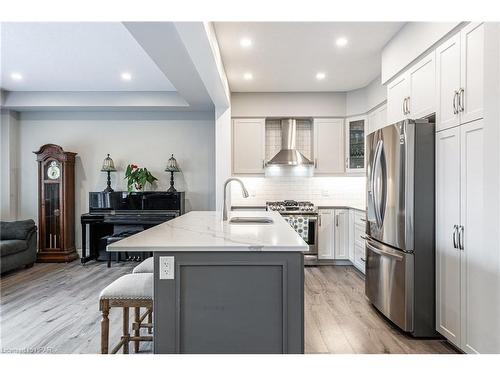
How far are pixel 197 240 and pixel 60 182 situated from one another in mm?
4443

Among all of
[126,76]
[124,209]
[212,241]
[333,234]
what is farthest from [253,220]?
[124,209]

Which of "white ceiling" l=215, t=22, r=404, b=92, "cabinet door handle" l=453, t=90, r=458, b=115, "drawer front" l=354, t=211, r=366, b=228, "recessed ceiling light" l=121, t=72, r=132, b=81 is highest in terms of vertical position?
"white ceiling" l=215, t=22, r=404, b=92

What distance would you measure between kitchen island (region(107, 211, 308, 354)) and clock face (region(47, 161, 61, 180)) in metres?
4.36

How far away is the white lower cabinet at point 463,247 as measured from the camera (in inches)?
77.4

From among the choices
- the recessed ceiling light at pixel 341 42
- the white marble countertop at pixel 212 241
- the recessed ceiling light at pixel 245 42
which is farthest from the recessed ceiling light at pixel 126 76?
the white marble countertop at pixel 212 241

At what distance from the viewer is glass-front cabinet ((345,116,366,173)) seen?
16.1 feet

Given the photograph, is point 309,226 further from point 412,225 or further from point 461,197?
point 461,197

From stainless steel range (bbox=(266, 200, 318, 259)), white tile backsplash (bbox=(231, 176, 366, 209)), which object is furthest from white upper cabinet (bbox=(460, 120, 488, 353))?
white tile backsplash (bbox=(231, 176, 366, 209))

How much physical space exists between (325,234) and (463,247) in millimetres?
2806

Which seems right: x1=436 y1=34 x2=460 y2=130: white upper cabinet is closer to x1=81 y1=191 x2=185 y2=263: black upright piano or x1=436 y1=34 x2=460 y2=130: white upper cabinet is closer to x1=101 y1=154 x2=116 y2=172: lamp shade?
x1=81 y1=191 x2=185 y2=263: black upright piano

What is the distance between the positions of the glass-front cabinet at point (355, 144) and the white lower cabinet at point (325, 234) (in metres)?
0.80
